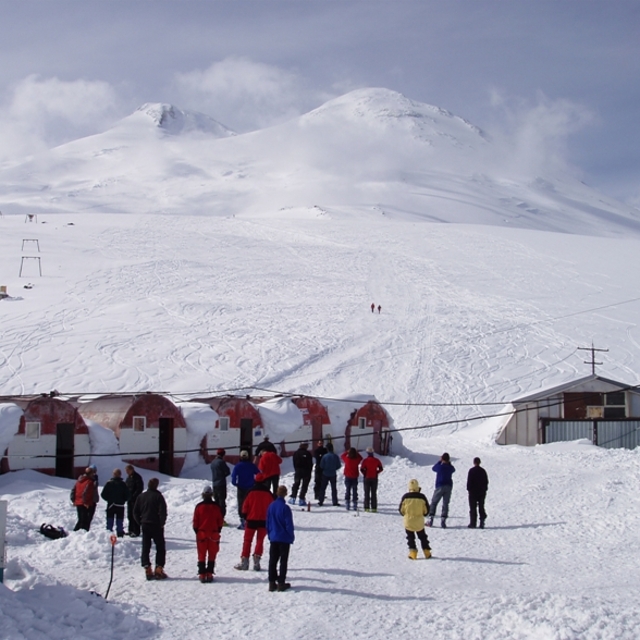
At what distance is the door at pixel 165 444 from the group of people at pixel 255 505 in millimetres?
5460

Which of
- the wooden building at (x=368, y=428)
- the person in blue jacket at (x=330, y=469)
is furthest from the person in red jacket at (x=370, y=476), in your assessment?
the wooden building at (x=368, y=428)

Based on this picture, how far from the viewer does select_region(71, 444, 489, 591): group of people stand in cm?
970

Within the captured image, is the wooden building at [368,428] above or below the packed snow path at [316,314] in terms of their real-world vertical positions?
below

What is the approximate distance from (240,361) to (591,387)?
14.0 m

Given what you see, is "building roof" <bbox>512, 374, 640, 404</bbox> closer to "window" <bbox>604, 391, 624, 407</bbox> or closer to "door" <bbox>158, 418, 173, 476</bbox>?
"window" <bbox>604, 391, 624, 407</bbox>

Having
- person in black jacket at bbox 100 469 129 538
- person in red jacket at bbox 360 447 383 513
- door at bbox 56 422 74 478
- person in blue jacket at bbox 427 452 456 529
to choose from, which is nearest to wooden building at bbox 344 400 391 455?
door at bbox 56 422 74 478

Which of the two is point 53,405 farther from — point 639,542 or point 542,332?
point 542,332

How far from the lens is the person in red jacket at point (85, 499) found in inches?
495

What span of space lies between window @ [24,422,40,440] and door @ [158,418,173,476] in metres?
3.17

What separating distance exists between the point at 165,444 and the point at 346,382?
1335 cm

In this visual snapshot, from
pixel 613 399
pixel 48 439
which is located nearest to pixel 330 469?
pixel 48 439

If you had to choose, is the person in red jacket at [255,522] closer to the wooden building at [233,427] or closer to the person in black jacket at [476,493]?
the person in black jacket at [476,493]

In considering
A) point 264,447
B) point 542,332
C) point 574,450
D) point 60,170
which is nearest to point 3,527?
point 264,447

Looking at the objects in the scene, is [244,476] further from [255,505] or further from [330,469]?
[330,469]
